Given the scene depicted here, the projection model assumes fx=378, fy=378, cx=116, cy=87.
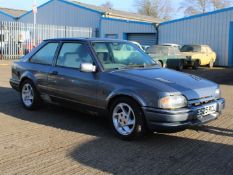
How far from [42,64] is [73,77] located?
1.23 meters

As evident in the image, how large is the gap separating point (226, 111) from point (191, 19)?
19097 millimetres

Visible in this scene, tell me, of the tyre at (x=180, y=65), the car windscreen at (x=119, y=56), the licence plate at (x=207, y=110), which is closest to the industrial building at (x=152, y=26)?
the tyre at (x=180, y=65)

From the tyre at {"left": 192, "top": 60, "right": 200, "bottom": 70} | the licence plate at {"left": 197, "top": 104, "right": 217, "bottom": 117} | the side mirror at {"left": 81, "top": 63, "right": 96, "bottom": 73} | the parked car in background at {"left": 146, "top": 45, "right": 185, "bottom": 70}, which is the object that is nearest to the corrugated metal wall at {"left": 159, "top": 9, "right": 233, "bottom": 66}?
the tyre at {"left": 192, "top": 60, "right": 200, "bottom": 70}

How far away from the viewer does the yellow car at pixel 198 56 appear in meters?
21.2

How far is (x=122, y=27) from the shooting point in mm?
30281

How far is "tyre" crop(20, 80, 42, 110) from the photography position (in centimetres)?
770

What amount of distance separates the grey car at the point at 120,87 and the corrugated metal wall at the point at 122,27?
71.2ft

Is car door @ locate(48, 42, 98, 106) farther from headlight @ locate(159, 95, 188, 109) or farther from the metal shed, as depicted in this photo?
the metal shed

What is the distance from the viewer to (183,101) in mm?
5457

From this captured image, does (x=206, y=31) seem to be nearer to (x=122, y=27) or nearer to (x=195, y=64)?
(x=195, y=64)

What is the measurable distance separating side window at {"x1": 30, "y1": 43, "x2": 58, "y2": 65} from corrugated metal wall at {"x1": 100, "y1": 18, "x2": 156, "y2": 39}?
2148 centimetres

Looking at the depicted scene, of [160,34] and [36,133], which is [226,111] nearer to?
[36,133]

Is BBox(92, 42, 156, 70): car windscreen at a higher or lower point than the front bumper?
higher

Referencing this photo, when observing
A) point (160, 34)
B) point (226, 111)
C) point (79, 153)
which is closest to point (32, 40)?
point (160, 34)
